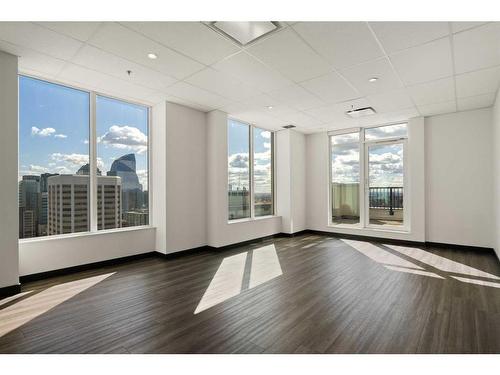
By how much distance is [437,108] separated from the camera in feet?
17.3

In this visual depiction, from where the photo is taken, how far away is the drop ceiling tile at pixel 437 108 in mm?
5008

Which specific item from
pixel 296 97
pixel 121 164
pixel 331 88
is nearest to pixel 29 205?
pixel 121 164

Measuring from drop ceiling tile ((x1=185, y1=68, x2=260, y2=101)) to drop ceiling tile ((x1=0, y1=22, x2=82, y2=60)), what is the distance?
1.44 m

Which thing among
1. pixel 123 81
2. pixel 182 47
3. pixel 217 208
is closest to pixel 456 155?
pixel 217 208

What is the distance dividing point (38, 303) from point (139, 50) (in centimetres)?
294

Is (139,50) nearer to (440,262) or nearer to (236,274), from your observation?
(236,274)

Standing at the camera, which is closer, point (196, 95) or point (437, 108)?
point (196, 95)

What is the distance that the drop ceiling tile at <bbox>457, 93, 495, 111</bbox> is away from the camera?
4617 mm

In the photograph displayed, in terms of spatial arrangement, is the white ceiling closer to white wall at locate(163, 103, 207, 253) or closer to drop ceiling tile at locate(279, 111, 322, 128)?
white wall at locate(163, 103, 207, 253)

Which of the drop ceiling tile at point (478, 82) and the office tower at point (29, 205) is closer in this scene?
the drop ceiling tile at point (478, 82)

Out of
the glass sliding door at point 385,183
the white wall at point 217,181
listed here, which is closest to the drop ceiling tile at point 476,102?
the glass sliding door at point 385,183

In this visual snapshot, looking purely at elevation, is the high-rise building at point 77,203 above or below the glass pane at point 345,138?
below

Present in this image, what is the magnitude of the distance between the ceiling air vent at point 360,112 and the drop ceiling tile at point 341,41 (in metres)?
2.13

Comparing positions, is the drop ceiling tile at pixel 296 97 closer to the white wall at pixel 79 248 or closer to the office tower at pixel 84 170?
the office tower at pixel 84 170
